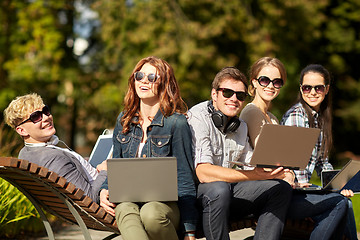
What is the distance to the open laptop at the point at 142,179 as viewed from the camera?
10.1 ft

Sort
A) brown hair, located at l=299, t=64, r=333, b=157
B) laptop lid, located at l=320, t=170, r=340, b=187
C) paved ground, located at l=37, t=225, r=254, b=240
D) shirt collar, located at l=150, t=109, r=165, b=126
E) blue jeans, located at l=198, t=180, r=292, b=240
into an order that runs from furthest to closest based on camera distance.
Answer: paved ground, located at l=37, t=225, r=254, b=240, brown hair, located at l=299, t=64, r=333, b=157, laptop lid, located at l=320, t=170, r=340, b=187, shirt collar, located at l=150, t=109, r=165, b=126, blue jeans, located at l=198, t=180, r=292, b=240

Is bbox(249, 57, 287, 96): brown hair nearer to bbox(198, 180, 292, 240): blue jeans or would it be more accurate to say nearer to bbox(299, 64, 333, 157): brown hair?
bbox(299, 64, 333, 157): brown hair

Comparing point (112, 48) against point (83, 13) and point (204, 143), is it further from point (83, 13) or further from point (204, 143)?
point (204, 143)

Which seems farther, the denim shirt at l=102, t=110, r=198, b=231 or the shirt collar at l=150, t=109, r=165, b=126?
the shirt collar at l=150, t=109, r=165, b=126

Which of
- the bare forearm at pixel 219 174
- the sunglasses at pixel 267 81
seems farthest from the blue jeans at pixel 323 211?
the sunglasses at pixel 267 81

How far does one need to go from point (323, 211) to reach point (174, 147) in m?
1.17

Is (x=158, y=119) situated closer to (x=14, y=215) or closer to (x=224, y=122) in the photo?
(x=224, y=122)

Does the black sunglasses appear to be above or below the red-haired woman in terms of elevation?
above

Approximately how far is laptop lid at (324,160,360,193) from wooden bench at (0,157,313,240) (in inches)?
13.2

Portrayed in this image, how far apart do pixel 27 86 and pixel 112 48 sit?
3010 mm

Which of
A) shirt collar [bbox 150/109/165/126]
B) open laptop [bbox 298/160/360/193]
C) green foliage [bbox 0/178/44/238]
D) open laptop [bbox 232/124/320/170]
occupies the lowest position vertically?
green foliage [bbox 0/178/44/238]

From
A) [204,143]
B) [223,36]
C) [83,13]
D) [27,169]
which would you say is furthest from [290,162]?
[83,13]

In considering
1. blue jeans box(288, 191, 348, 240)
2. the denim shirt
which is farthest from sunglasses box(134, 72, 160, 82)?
blue jeans box(288, 191, 348, 240)

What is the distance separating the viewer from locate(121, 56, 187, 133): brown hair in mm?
3617
